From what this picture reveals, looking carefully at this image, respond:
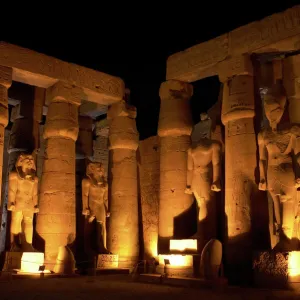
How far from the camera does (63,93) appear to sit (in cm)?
1514

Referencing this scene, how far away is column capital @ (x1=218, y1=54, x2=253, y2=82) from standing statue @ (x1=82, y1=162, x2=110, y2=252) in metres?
4.92

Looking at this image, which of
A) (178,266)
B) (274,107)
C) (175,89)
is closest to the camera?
(274,107)

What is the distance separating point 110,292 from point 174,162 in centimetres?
549

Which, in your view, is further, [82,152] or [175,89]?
[82,152]

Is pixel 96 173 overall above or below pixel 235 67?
below

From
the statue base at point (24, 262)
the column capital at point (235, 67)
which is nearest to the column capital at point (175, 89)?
the column capital at point (235, 67)

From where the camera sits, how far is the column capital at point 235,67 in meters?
13.0

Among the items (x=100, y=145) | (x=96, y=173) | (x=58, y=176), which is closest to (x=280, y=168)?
(x=96, y=173)

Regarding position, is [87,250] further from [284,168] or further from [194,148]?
[284,168]

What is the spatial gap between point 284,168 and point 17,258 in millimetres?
7669

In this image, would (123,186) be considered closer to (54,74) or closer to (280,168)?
(54,74)

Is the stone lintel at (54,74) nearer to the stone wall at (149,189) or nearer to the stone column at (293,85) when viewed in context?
→ the stone wall at (149,189)

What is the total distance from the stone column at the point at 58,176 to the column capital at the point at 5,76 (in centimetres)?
162

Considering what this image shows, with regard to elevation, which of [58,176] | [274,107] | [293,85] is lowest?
→ [58,176]
